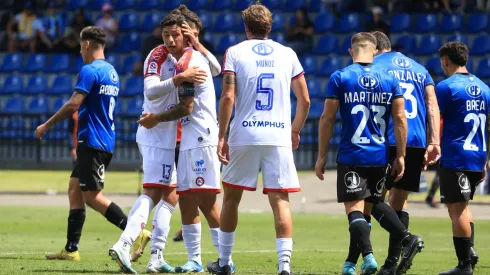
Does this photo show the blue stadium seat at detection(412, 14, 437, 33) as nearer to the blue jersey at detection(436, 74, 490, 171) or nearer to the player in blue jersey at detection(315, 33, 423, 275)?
the blue jersey at detection(436, 74, 490, 171)

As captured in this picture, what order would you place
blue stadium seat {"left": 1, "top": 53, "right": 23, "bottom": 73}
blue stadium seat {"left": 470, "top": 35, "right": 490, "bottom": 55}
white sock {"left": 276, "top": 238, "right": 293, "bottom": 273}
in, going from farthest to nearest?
blue stadium seat {"left": 1, "top": 53, "right": 23, "bottom": 73}
blue stadium seat {"left": 470, "top": 35, "right": 490, "bottom": 55}
white sock {"left": 276, "top": 238, "right": 293, "bottom": 273}

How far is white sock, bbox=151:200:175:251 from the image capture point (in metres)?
10.4

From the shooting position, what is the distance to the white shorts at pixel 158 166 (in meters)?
10.4

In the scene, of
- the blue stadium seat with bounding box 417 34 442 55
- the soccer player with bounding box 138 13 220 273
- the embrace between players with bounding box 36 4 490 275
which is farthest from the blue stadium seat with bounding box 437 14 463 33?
the soccer player with bounding box 138 13 220 273

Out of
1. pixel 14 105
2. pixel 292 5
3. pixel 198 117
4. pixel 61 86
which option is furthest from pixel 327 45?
pixel 198 117

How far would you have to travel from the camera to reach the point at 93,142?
11.7 m

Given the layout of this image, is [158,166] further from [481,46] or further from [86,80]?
[481,46]

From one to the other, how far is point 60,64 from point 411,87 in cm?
2216

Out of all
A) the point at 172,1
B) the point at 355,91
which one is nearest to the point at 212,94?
the point at 355,91

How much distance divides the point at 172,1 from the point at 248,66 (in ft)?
77.1

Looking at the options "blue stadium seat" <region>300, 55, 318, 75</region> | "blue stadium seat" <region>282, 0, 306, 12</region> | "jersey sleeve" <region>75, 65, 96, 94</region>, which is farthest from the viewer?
"blue stadium seat" <region>282, 0, 306, 12</region>

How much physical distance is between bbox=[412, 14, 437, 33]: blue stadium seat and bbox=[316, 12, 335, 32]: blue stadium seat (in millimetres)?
2367

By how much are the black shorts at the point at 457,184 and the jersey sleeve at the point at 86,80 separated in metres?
3.80

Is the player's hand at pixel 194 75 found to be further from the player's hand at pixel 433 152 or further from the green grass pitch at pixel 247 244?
the player's hand at pixel 433 152
